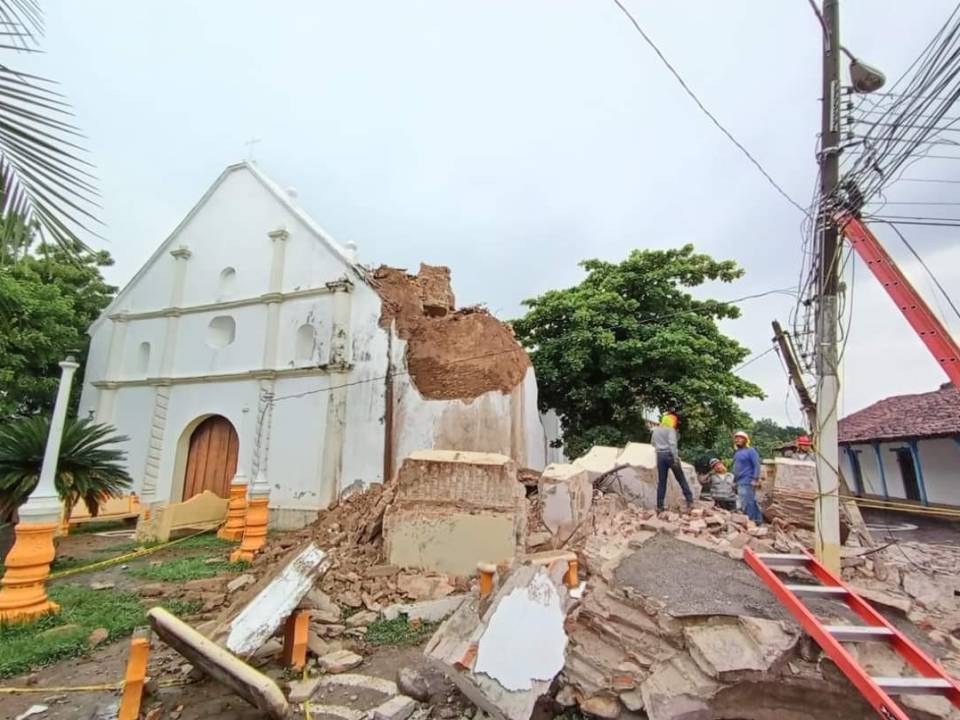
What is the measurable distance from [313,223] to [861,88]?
37.5ft

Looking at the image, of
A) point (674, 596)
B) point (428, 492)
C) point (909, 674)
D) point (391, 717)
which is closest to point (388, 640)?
point (391, 717)

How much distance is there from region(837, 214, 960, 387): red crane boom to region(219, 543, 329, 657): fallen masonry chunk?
6.43 meters

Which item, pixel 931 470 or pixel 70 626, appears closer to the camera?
pixel 70 626

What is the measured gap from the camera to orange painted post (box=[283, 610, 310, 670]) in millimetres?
4377

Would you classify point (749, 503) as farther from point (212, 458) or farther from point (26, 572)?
point (212, 458)

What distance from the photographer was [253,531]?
788 centimetres

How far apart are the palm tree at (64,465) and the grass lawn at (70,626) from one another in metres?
1.27

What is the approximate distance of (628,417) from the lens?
13406 mm

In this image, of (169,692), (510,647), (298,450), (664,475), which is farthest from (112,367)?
(510,647)

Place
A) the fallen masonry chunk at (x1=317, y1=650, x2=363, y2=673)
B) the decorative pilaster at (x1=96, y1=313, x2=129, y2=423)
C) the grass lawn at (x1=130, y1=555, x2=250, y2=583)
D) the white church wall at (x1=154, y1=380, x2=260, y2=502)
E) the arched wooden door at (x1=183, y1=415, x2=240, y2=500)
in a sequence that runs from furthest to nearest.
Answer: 1. the decorative pilaster at (x1=96, y1=313, x2=129, y2=423)
2. the arched wooden door at (x1=183, y1=415, x2=240, y2=500)
3. the white church wall at (x1=154, y1=380, x2=260, y2=502)
4. the grass lawn at (x1=130, y1=555, x2=250, y2=583)
5. the fallen masonry chunk at (x1=317, y1=650, x2=363, y2=673)

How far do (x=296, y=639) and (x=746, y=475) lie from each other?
6687 mm

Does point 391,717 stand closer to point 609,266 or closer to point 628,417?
point 628,417

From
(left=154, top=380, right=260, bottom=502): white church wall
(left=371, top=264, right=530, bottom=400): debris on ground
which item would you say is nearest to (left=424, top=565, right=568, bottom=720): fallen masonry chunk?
(left=371, top=264, right=530, bottom=400): debris on ground

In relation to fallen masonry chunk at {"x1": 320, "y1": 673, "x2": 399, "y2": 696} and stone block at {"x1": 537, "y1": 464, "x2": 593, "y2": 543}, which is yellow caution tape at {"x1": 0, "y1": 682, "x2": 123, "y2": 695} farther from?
stone block at {"x1": 537, "y1": 464, "x2": 593, "y2": 543}
